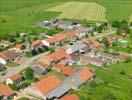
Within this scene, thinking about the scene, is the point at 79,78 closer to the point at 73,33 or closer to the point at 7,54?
the point at 7,54

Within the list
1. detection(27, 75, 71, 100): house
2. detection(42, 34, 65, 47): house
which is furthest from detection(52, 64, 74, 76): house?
detection(42, 34, 65, 47): house

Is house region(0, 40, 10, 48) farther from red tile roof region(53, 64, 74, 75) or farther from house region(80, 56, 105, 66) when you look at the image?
house region(80, 56, 105, 66)

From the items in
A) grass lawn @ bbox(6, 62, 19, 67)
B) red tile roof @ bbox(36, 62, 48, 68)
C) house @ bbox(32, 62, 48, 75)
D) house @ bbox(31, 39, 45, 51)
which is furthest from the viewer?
house @ bbox(31, 39, 45, 51)

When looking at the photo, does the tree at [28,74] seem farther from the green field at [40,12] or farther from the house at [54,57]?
the green field at [40,12]

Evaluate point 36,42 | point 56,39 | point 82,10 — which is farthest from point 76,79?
point 82,10

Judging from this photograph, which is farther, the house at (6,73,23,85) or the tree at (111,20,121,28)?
the tree at (111,20,121,28)

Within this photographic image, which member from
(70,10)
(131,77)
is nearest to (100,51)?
(131,77)
